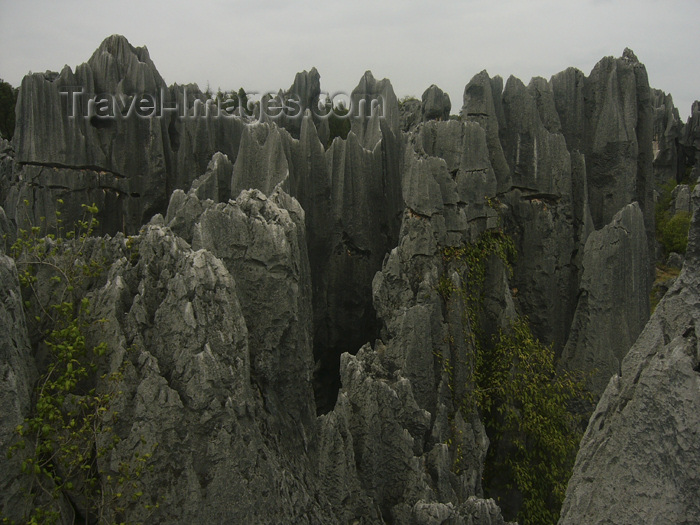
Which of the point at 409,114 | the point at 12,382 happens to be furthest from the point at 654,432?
the point at 409,114

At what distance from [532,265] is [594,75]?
5.42 metres

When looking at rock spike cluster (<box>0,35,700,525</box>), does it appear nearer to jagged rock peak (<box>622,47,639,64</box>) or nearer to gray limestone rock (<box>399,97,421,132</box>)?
jagged rock peak (<box>622,47,639,64</box>)

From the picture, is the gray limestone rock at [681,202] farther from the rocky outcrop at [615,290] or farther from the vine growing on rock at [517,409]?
the vine growing on rock at [517,409]

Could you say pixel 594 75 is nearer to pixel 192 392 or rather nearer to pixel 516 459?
pixel 516 459

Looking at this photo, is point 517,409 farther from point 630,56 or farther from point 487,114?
point 630,56

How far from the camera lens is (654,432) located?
3.49 meters

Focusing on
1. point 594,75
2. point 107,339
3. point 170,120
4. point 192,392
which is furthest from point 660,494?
point 170,120

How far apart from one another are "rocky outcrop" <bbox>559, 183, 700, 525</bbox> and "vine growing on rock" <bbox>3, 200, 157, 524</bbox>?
4.01 meters

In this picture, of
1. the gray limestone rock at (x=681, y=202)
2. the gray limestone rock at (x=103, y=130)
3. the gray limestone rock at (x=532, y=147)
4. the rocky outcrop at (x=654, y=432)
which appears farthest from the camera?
the gray limestone rock at (x=681, y=202)

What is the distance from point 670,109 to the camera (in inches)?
1731

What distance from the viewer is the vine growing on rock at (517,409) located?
1123 centimetres

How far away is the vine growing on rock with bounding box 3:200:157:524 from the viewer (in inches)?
220

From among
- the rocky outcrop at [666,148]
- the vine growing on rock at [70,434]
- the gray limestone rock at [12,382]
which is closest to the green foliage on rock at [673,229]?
the rocky outcrop at [666,148]

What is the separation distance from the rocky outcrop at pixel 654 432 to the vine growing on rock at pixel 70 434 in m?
4.01
